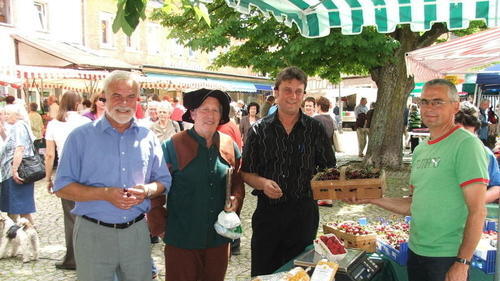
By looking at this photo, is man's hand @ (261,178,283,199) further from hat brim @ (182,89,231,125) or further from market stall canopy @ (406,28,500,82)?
market stall canopy @ (406,28,500,82)

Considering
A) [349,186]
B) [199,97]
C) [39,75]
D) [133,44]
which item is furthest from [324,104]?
[133,44]

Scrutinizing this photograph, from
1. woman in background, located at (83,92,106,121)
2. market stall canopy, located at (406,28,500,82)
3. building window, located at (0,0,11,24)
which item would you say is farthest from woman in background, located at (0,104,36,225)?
building window, located at (0,0,11,24)

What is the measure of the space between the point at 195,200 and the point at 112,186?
0.56 metres

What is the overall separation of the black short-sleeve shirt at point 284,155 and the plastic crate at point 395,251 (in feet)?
2.97

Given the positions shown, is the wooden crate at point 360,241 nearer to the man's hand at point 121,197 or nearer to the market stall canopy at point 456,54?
the man's hand at point 121,197

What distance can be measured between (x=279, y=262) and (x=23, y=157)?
4259 mm

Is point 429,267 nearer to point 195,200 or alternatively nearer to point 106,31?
point 195,200

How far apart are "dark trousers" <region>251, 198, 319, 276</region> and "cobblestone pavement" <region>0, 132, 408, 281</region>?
170 centimetres

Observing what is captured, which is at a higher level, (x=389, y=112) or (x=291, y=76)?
(x=291, y=76)

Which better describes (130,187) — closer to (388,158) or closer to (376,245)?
(376,245)

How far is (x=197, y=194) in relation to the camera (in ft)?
9.60

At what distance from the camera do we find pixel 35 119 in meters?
11.6

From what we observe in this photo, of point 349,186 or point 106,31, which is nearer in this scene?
point 349,186

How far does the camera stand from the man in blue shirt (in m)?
2.66
